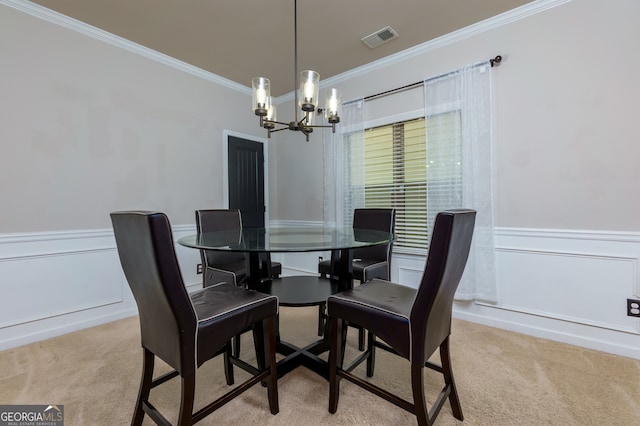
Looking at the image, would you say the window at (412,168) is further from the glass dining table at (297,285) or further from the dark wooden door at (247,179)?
the dark wooden door at (247,179)

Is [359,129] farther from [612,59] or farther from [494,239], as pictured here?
[612,59]

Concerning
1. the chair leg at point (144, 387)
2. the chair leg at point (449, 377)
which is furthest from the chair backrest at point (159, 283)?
the chair leg at point (449, 377)

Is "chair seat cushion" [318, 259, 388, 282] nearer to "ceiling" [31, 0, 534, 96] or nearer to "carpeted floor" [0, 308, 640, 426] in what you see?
"carpeted floor" [0, 308, 640, 426]

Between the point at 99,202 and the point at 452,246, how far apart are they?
9.81ft

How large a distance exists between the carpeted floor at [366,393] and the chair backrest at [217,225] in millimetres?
734

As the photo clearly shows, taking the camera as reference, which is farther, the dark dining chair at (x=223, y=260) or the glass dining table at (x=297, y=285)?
the dark dining chair at (x=223, y=260)

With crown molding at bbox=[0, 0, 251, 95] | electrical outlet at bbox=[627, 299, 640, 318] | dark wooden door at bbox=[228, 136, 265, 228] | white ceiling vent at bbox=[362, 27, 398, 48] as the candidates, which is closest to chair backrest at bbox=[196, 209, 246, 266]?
dark wooden door at bbox=[228, 136, 265, 228]

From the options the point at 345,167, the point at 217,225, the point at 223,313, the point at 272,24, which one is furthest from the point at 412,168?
the point at 223,313

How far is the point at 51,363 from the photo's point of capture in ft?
6.50

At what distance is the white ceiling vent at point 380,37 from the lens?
8.71 feet

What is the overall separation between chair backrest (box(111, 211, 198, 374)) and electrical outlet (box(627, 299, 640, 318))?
9.26 feet

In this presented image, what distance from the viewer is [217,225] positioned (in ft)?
8.45

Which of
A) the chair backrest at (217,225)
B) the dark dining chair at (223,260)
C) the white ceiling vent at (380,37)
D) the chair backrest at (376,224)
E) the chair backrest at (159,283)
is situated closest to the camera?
the chair backrest at (159,283)

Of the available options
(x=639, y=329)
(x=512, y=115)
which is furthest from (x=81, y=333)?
(x=639, y=329)
